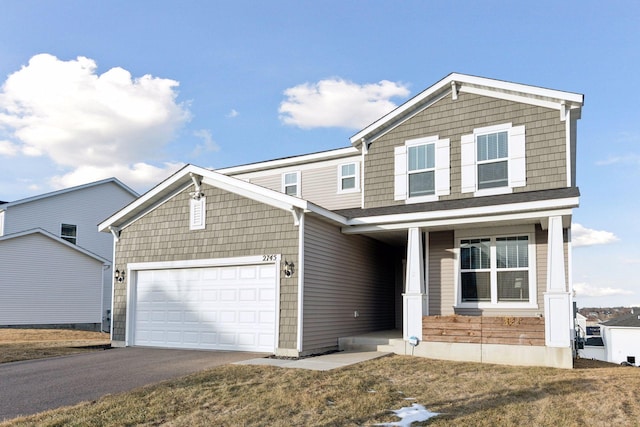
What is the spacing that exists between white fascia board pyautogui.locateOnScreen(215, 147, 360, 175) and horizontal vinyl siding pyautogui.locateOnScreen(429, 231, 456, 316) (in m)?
3.79

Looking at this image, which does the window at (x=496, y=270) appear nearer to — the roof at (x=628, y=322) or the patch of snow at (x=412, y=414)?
the patch of snow at (x=412, y=414)

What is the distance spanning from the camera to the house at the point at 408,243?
38.8ft

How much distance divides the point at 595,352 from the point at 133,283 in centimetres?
3888

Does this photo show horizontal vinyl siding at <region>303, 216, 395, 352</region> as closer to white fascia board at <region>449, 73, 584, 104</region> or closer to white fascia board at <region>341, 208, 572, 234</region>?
white fascia board at <region>341, 208, 572, 234</region>

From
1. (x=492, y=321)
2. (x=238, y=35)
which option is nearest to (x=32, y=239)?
(x=238, y=35)

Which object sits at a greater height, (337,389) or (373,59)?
(373,59)

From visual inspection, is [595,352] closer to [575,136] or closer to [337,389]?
[575,136]

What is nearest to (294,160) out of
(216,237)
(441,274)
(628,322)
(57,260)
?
(216,237)

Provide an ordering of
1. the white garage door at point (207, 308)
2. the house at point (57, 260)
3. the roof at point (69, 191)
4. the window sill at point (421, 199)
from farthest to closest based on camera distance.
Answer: the roof at point (69, 191) < the house at point (57, 260) < the window sill at point (421, 199) < the white garage door at point (207, 308)

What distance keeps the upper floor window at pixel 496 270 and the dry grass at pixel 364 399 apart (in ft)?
→ 10.2

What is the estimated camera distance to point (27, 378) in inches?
384

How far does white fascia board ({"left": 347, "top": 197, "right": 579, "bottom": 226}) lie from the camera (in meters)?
11.2

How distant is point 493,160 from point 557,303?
13.4 ft

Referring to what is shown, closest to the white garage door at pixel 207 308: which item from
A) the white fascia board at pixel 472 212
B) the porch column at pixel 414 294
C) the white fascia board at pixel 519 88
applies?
the white fascia board at pixel 472 212
